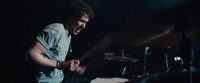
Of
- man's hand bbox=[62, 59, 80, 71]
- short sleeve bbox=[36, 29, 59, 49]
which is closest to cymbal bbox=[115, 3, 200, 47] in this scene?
man's hand bbox=[62, 59, 80, 71]

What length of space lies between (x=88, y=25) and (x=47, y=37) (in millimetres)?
3383

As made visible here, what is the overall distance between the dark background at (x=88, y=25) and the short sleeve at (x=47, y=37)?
1.90 ft

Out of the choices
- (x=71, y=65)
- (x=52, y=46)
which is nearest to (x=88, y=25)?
(x=52, y=46)

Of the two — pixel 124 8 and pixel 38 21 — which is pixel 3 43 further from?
pixel 124 8

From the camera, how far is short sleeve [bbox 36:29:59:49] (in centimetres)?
80

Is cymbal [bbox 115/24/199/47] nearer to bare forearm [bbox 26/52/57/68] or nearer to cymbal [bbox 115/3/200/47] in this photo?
cymbal [bbox 115/3/200/47]

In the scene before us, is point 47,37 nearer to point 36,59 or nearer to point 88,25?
point 36,59

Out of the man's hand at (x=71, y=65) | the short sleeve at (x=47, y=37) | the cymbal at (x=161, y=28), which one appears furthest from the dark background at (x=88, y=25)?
the short sleeve at (x=47, y=37)

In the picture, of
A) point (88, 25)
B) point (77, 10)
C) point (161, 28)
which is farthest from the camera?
point (88, 25)

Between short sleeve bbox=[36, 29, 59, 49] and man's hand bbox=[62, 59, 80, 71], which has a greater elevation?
short sleeve bbox=[36, 29, 59, 49]

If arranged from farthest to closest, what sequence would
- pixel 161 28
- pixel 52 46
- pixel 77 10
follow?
pixel 77 10 → pixel 52 46 → pixel 161 28

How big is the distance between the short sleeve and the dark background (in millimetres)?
578

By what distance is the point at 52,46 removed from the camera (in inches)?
38.0

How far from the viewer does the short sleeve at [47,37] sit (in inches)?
31.4
